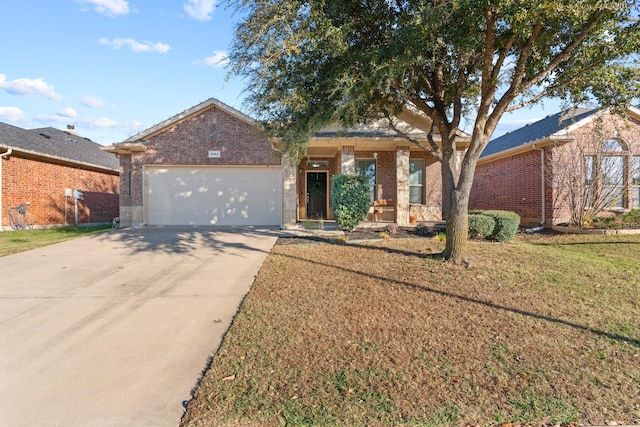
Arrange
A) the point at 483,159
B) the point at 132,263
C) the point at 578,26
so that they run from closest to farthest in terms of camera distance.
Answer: the point at 578,26
the point at 132,263
the point at 483,159

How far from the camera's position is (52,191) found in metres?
15.8

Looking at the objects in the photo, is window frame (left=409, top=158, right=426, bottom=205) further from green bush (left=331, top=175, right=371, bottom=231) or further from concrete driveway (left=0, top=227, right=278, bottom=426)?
concrete driveway (left=0, top=227, right=278, bottom=426)

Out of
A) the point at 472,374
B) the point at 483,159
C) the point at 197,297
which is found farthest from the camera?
the point at 483,159

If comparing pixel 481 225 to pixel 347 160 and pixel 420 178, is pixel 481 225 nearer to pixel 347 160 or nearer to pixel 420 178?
pixel 347 160

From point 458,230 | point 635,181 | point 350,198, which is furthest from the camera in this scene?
point 635,181

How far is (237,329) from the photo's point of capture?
4.21 metres

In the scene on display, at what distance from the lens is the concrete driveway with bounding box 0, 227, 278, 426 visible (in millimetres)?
2902

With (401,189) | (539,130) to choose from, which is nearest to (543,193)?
(539,130)

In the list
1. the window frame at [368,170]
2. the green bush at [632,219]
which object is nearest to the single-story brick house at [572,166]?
the green bush at [632,219]

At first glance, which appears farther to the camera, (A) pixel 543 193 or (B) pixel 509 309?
(A) pixel 543 193

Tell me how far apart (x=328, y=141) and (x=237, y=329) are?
971cm

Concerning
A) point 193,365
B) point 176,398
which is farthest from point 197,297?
point 176,398

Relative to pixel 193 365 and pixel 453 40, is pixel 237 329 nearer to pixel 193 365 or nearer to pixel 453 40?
pixel 193 365

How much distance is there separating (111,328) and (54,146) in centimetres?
1666
